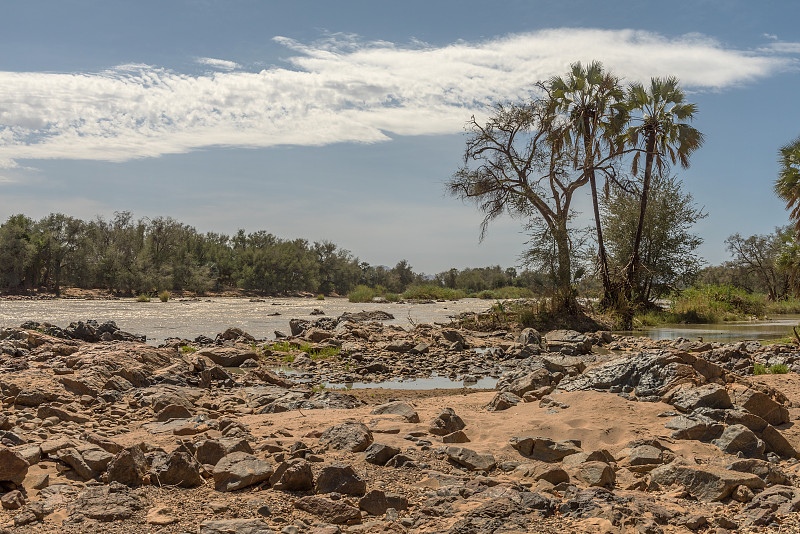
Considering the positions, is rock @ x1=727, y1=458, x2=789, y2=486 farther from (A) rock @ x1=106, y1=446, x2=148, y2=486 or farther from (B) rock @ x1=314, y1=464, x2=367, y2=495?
(A) rock @ x1=106, y1=446, x2=148, y2=486

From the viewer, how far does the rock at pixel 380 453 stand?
547 cm

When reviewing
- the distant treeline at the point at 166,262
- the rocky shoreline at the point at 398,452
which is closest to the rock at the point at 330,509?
the rocky shoreline at the point at 398,452

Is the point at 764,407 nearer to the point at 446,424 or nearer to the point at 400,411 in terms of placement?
the point at 446,424

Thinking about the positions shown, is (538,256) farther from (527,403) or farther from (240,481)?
(240,481)

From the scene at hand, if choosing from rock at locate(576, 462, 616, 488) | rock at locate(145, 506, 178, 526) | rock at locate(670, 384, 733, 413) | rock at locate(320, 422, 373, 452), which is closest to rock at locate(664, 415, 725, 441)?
rock at locate(670, 384, 733, 413)

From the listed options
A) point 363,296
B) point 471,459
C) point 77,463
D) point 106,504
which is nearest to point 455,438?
point 471,459

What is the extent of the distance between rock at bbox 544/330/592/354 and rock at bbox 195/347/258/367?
298 inches

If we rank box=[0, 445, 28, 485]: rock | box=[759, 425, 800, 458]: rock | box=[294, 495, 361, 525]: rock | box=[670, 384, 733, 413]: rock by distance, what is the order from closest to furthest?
1. box=[294, 495, 361, 525]: rock
2. box=[0, 445, 28, 485]: rock
3. box=[759, 425, 800, 458]: rock
4. box=[670, 384, 733, 413]: rock

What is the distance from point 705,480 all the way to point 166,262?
205 feet

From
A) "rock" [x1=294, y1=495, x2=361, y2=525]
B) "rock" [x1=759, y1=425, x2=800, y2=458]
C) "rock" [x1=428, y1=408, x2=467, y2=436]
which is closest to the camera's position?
"rock" [x1=294, y1=495, x2=361, y2=525]

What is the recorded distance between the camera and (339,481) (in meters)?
4.82

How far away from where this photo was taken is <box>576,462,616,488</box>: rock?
5051 millimetres

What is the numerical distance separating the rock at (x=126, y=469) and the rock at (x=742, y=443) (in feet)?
16.9

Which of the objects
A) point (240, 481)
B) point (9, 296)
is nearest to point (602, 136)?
point (240, 481)
